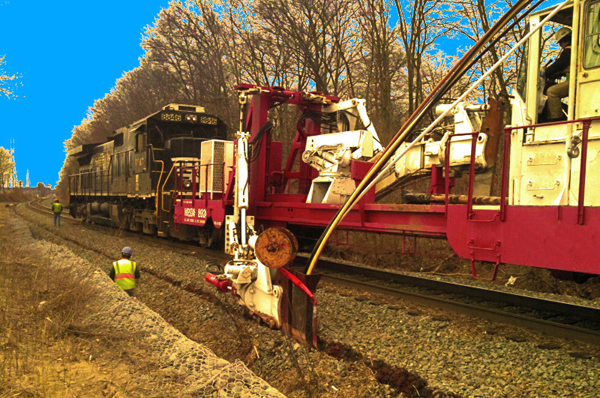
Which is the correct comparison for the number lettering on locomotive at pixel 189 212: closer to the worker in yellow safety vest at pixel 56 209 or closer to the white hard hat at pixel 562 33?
the white hard hat at pixel 562 33

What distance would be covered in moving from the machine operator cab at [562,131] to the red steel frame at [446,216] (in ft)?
0.64

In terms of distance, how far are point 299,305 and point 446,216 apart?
1986mm

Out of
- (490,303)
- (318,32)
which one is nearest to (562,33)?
(490,303)

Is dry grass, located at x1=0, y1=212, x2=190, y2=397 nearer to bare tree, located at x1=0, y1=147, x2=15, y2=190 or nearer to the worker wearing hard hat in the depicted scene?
the worker wearing hard hat

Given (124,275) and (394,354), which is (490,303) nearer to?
(394,354)

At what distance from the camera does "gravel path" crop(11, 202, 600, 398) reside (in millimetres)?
4199

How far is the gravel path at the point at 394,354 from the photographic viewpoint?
4.20 metres

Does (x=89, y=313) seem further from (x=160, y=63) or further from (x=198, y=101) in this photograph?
(x=160, y=63)

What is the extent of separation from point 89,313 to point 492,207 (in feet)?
16.2

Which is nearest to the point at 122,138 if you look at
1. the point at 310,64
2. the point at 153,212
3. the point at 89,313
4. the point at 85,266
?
the point at 153,212

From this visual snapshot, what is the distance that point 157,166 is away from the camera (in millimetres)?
15422

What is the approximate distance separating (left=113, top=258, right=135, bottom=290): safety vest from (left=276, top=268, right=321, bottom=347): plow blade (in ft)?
10.3

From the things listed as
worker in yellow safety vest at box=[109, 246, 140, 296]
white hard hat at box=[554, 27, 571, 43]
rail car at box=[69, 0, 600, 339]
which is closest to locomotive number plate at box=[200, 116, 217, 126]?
rail car at box=[69, 0, 600, 339]

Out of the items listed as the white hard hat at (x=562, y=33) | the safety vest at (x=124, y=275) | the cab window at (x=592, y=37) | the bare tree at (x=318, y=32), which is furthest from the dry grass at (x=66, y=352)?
the bare tree at (x=318, y=32)
